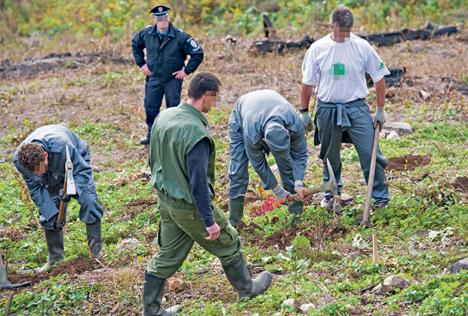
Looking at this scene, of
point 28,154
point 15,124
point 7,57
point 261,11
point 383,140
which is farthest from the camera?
point 261,11

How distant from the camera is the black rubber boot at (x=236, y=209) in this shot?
736 cm

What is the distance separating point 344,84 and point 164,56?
10.8 ft

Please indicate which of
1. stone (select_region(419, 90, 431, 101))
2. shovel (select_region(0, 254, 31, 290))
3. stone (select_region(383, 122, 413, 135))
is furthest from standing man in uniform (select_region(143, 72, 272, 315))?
stone (select_region(419, 90, 431, 101))

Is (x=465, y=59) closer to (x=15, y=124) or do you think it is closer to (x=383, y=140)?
(x=383, y=140)

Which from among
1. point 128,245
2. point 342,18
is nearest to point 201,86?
point 342,18

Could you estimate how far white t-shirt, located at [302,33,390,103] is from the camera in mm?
7059

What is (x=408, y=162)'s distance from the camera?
348 inches

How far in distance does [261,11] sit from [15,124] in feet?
28.9

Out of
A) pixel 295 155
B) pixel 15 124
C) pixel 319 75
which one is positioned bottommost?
pixel 15 124

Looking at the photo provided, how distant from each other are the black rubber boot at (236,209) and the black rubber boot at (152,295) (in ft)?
6.01

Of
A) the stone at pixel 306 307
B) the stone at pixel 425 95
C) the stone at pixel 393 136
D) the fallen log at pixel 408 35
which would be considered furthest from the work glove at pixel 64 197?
the fallen log at pixel 408 35

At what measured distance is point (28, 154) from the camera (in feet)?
20.4

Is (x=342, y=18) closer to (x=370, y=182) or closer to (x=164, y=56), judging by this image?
(x=370, y=182)

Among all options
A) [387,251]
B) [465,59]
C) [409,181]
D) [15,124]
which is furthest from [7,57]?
[387,251]
